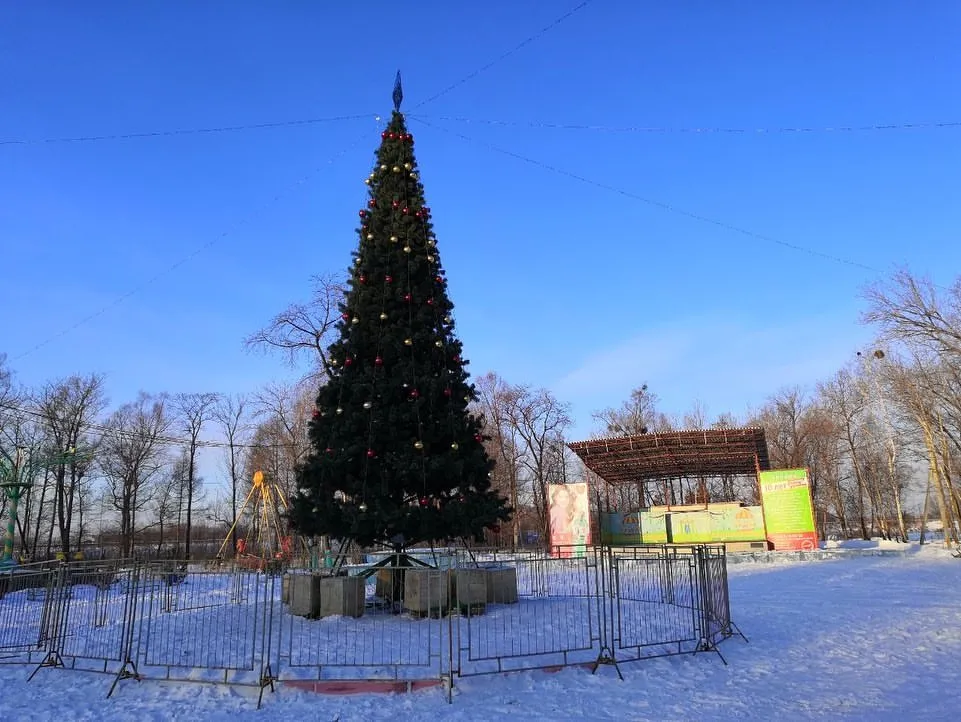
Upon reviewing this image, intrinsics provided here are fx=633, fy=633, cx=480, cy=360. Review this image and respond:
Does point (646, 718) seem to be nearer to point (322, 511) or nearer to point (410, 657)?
point (410, 657)

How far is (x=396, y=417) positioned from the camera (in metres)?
13.1

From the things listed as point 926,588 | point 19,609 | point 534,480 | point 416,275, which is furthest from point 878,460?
point 19,609

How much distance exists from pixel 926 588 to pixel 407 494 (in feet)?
52.3

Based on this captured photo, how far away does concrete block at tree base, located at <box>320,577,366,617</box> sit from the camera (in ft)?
39.9

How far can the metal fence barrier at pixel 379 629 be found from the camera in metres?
8.76

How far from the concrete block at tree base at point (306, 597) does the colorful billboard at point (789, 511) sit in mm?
27324

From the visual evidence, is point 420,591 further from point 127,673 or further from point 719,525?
point 719,525

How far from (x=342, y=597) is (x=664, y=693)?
21.3 ft

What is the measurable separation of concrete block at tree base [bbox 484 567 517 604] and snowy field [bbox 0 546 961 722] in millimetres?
4609

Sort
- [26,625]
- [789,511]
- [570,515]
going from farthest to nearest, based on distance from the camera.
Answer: [789,511], [570,515], [26,625]

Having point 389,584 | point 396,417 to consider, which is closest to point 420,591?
point 389,584

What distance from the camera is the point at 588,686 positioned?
27.3 feet

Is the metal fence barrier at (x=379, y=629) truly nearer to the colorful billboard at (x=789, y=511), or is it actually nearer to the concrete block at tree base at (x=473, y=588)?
the concrete block at tree base at (x=473, y=588)

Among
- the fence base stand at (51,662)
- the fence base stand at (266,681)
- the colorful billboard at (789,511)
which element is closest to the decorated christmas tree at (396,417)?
the fence base stand at (266,681)
